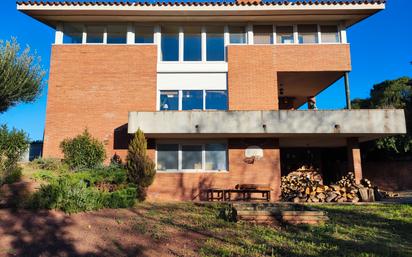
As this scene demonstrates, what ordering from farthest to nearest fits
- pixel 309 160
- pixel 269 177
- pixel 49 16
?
pixel 309 160 < pixel 49 16 < pixel 269 177

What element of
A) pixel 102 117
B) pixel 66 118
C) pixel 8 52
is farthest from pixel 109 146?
pixel 8 52

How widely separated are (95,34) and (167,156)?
294 inches

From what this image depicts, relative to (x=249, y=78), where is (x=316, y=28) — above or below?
above

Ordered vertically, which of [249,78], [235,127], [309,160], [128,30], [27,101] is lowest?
[309,160]

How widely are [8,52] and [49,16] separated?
3084 mm

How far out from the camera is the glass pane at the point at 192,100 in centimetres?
1711

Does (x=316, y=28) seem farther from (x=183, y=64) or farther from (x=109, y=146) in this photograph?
(x=109, y=146)

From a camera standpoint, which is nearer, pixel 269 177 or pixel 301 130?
pixel 301 130

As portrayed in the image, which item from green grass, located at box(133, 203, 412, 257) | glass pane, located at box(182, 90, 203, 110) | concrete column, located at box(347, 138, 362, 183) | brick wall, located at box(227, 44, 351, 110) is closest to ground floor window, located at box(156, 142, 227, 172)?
glass pane, located at box(182, 90, 203, 110)

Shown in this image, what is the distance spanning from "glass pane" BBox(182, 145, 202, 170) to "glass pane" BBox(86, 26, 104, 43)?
7.18 meters

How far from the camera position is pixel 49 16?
57.0 ft

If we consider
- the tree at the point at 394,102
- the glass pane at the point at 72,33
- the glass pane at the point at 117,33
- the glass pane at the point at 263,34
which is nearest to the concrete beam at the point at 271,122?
the glass pane at the point at 263,34

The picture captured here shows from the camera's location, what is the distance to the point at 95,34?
59.1 feet

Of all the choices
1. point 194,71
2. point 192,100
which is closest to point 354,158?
point 192,100
